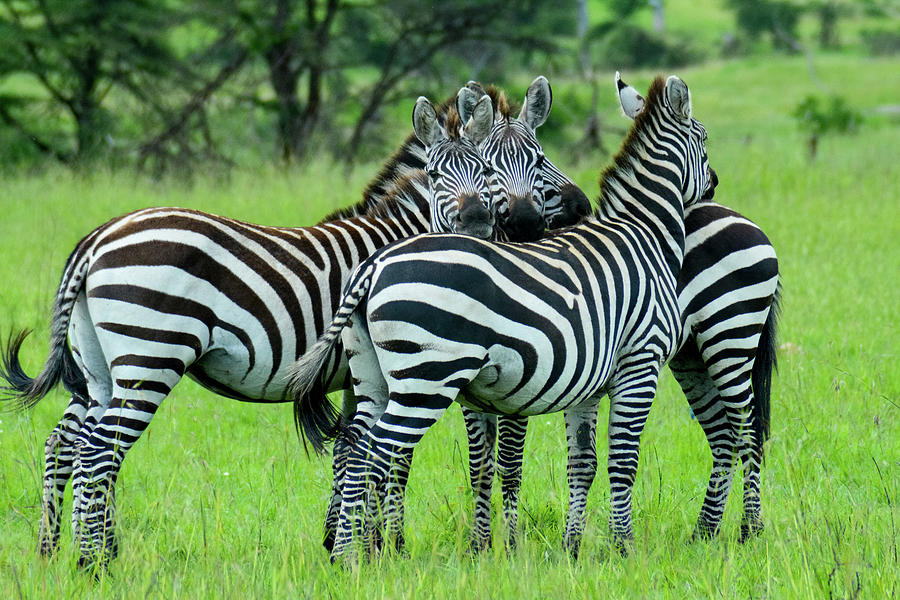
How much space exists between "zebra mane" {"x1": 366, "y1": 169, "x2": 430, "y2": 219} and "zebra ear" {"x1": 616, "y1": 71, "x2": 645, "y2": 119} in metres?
1.13

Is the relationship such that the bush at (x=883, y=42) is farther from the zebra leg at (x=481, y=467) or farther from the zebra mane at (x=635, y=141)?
the zebra leg at (x=481, y=467)

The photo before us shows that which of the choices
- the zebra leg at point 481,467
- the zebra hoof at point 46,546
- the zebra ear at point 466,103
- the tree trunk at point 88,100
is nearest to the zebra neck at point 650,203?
the zebra ear at point 466,103

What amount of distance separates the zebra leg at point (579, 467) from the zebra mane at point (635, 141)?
102cm

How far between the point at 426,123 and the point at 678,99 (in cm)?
123

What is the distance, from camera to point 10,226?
11227mm

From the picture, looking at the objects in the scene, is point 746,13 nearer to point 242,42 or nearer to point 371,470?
point 242,42

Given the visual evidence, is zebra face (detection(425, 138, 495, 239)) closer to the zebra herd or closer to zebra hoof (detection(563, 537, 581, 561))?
the zebra herd

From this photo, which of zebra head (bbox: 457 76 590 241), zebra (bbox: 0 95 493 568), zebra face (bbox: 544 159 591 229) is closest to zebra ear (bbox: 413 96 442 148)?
zebra (bbox: 0 95 493 568)

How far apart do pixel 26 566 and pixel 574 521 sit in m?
2.35

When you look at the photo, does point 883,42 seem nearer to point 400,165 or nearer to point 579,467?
point 400,165

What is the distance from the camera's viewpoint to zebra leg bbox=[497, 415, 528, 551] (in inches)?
178

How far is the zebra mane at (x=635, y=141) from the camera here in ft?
15.0

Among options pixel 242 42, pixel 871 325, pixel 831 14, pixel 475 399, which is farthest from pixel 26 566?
pixel 831 14

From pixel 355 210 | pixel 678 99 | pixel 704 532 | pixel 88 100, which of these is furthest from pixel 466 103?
pixel 88 100
